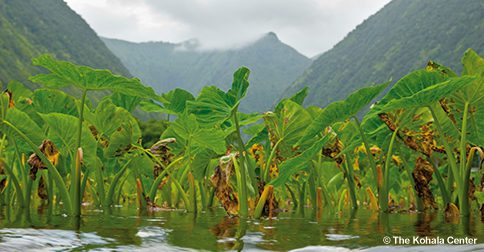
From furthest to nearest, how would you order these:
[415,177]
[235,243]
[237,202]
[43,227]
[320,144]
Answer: [415,177] < [237,202] < [320,144] < [43,227] < [235,243]

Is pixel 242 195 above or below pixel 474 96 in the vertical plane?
below

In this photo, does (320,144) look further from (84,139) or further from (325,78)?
(325,78)

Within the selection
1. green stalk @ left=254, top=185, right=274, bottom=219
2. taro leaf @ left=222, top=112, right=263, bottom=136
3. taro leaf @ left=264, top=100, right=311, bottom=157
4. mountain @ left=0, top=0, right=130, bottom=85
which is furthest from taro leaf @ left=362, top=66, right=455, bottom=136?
mountain @ left=0, top=0, right=130, bottom=85

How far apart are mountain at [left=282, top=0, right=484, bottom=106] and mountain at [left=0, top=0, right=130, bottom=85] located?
66.6m

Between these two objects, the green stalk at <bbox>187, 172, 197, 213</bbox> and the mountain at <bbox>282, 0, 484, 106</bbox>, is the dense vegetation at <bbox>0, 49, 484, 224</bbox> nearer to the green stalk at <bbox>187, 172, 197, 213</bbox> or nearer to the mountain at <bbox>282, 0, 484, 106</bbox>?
the green stalk at <bbox>187, 172, 197, 213</bbox>

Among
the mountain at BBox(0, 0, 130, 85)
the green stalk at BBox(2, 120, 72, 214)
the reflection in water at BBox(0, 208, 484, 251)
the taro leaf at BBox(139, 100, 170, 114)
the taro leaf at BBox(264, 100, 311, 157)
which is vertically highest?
the mountain at BBox(0, 0, 130, 85)

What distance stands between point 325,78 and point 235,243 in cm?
16131

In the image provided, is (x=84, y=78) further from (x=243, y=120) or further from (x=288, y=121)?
(x=243, y=120)

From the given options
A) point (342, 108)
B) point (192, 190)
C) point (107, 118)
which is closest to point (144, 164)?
point (107, 118)

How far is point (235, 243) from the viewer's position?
176cm

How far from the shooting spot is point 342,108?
3.03 metres

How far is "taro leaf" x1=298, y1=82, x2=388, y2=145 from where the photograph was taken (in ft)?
9.69

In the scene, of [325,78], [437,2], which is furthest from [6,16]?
[437,2]

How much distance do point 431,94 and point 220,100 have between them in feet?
4.14
